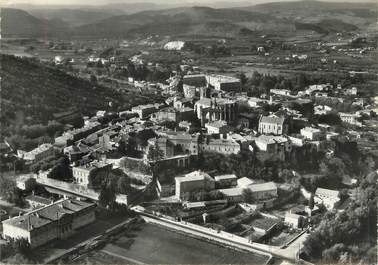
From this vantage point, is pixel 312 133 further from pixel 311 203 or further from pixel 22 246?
pixel 22 246

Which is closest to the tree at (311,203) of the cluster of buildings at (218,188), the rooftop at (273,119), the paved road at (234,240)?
the cluster of buildings at (218,188)

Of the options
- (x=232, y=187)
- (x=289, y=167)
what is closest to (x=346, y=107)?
(x=289, y=167)

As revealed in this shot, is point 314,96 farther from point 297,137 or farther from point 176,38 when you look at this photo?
point 176,38

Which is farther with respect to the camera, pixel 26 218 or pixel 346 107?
pixel 346 107

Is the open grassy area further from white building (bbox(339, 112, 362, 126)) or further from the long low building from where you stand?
white building (bbox(339, 112, 362, 126))

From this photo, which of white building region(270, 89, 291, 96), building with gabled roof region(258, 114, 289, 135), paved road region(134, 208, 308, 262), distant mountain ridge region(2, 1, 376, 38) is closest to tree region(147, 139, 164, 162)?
paved road region(134, 208, 308, 262)

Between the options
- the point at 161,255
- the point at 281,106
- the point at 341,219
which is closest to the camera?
the point at 161,255

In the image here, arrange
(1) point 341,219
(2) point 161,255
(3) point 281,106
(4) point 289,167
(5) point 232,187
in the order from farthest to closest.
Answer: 1. (3) point 281,106
2. (4) point 289,167
3. (5) point 232,187
4. (1) point 341,219
5. (2) point 161,255

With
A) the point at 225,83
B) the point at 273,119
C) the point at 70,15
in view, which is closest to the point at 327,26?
the point at 225,83
